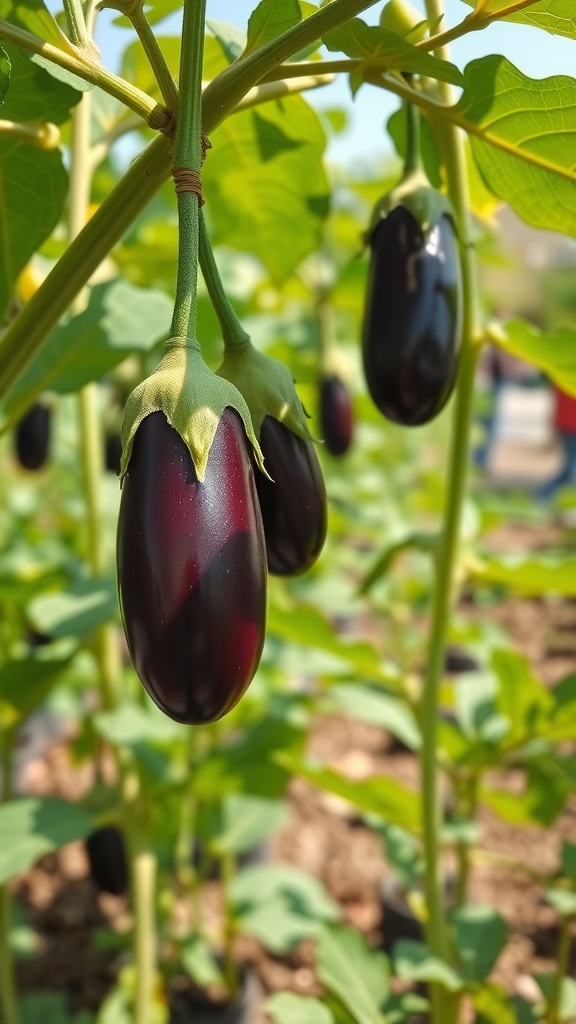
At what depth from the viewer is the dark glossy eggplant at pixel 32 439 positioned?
3.82 ft

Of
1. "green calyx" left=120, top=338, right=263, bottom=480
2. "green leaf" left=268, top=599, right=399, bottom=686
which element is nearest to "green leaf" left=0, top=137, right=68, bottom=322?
"green calyx" left=120, top=338, right=263, bottom=480

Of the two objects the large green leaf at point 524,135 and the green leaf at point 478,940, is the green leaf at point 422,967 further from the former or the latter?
the large green leaf at point 524,135

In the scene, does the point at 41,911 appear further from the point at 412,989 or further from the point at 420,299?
the point at 420,299

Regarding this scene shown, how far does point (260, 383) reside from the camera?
1.55ft

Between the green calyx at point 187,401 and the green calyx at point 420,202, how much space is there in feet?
0.80

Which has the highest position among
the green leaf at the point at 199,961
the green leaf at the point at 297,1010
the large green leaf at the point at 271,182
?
the large green leaf at the point at 271,182

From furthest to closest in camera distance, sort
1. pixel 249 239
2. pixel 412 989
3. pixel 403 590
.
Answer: pixel 403 590
pixel 412 989
pixel 249 239

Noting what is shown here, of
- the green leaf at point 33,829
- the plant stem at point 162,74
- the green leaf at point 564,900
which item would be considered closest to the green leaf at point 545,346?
the plant stem at point 162,74

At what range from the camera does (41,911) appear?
162cm

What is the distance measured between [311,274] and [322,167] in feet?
2.79

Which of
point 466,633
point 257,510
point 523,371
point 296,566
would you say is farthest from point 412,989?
point 523,371

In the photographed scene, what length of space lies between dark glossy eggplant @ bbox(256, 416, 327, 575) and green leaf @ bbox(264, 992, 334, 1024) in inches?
19.3

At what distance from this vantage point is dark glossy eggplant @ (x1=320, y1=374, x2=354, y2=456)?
127 cm

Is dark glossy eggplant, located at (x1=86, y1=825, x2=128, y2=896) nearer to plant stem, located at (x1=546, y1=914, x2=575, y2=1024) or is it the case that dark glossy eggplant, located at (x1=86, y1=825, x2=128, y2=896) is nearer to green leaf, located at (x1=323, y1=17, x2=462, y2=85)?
plant stem, located at (x1=546, y1=914, x2=575, y2=1024)
